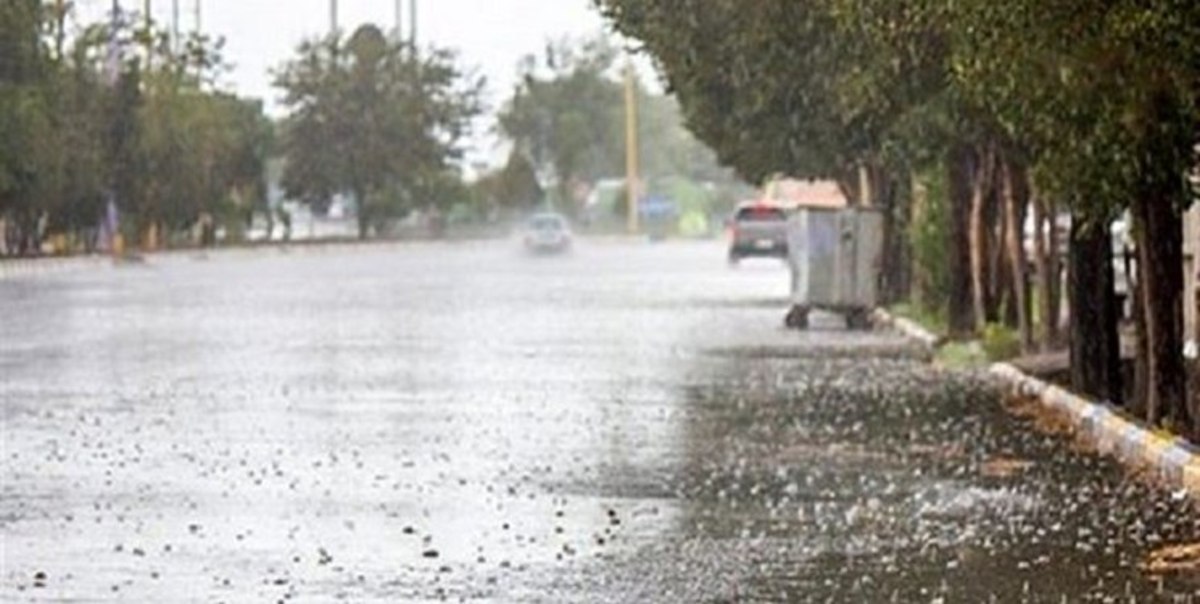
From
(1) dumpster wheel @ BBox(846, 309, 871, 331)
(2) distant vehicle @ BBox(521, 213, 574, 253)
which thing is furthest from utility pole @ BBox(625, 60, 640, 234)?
(1) dumpster wheel @ BBox(846, 309, 871, 331)

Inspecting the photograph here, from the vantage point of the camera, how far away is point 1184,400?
2206 cm

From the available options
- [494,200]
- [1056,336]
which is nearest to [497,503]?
[1056,336]

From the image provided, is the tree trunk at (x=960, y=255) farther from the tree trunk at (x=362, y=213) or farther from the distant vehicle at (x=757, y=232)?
the tree trunk at (x=362, y=213)

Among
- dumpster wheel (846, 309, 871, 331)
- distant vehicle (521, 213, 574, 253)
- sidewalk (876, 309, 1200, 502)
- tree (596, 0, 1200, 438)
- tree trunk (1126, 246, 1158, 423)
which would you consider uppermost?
tree (596, 0, 1200, 438)

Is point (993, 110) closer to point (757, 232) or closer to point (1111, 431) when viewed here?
point (1111, 431)

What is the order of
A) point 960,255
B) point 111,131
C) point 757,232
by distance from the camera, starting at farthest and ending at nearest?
point 111,131, point 757,232, point 960,255

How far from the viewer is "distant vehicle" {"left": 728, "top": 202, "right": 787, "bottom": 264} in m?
85.1

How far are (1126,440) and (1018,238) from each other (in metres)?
12.6

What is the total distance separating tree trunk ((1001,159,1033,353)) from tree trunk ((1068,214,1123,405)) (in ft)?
19.5

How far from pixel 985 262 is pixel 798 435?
14147mm

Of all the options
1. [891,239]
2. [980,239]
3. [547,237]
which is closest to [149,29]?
[547,237]

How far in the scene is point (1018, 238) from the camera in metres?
34.2

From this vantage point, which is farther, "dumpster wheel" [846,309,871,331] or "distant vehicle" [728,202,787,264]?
"distant vehicle" [728,202,787,264]

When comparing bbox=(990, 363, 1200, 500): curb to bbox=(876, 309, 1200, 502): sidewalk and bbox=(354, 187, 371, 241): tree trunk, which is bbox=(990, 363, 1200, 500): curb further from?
bbox=(354, 187, 371, 241): tree trunk
